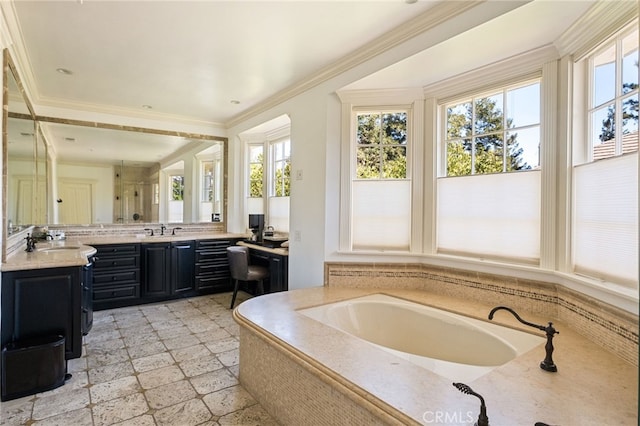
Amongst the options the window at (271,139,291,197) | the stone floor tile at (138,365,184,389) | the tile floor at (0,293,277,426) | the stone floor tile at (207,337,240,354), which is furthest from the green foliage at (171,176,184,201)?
the stone floor tile at (138,365,184,389)

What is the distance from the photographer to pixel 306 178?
3512 millimetres

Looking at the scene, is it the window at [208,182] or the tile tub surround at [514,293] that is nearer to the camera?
the tile tub surround at [514,293]

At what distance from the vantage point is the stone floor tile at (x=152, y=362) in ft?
8.69

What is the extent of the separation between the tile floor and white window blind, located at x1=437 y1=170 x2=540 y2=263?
1.96 metres

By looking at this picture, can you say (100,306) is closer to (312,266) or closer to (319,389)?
(312,266)

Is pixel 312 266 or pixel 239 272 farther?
pixel 239 272

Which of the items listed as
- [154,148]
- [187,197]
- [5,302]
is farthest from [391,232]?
[154,148]

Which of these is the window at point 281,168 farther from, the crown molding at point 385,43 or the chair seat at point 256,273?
the chair seat at point 256,273

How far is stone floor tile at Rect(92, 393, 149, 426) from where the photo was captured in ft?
6.56

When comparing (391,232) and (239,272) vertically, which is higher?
(391,232)

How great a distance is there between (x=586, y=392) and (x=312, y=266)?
2353 millimetres

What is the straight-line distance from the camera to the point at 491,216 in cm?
256

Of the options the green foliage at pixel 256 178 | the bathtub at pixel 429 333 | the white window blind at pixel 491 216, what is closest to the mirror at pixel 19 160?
the bathtub at pixel 429 333

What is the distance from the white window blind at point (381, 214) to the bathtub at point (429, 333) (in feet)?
1.78
